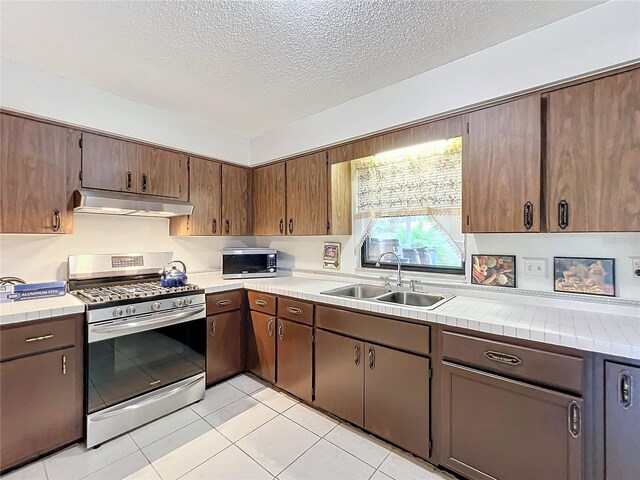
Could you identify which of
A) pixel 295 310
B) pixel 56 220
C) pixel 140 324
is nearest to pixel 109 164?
pixel 56 220

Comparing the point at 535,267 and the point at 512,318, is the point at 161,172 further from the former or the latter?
the point at 535,267

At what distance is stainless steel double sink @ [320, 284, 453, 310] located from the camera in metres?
2.20

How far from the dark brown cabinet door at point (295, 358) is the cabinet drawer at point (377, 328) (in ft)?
0.69

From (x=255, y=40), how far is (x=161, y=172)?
149cm

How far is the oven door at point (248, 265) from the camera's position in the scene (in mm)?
2998

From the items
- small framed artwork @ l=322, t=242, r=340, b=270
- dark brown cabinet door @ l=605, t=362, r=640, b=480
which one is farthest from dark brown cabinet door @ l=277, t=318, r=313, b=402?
dark brown cabinet door @ l=605, t=362, r=640, b=480

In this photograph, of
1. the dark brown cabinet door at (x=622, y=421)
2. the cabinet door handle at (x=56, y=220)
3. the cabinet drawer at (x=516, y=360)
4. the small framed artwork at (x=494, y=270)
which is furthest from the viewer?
the cabinet door handle at (x=56, y=220)

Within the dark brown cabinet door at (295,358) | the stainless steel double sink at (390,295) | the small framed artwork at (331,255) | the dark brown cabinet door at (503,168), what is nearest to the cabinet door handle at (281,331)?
the dark brown cabinet door at (295,358)

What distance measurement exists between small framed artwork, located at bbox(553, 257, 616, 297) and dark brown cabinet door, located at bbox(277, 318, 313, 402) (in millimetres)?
1633

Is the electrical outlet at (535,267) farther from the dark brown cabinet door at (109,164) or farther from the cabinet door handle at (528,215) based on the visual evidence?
the dark brown cabinet door at (109,164)

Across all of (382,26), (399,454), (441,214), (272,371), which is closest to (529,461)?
(399,454)

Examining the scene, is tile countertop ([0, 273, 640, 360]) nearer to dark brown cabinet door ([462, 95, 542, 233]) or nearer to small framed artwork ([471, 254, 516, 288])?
small framed artwork ([471, 254, 516, 288])

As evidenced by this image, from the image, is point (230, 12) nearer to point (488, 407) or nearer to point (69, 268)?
point (69, 268)

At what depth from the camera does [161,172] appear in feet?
8.66
